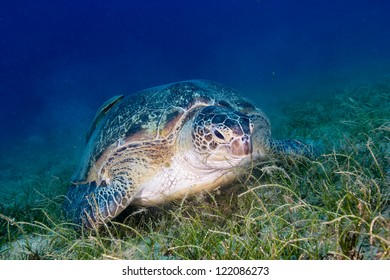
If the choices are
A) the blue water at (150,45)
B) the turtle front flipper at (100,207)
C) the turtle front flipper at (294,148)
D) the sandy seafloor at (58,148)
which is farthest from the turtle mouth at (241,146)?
the blue water at (150,45)

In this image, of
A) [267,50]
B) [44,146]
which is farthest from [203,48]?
[44,146]

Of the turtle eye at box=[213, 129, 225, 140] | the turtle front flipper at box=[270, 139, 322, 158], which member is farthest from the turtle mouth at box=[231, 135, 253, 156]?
the turtle front flipper at box=[270, 139, 322, 158]

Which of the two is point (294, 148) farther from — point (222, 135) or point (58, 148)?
point (58, 148)

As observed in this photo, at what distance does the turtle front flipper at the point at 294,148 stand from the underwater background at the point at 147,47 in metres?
12.4

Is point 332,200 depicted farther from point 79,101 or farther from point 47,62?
point 47,62

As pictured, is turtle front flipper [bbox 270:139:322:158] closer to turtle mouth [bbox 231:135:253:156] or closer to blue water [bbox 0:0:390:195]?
turtle mouth [bbox 231:135:253:156]

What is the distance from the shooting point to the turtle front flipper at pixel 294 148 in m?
2.79

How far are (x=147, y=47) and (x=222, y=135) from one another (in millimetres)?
78586

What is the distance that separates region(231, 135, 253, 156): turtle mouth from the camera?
2.24 metres

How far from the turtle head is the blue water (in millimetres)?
15727

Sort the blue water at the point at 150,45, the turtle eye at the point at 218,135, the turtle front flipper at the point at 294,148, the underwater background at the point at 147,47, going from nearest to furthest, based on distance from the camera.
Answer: the turtle eye at the point at 218,135
the turtle front flipper at the point at 294,148
the underwater background at the point at 147,47
the blue water at the point at 150,45

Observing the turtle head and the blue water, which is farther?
the blue water

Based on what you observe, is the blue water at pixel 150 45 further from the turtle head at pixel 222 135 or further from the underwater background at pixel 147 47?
the turtle head at pixel 222 135
